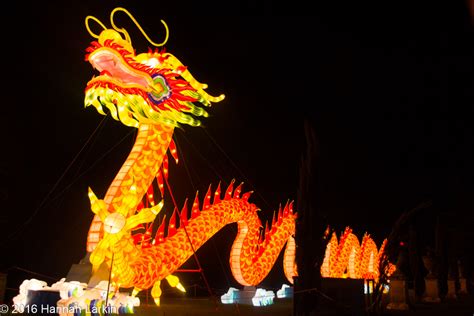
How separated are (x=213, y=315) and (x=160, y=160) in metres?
3.80

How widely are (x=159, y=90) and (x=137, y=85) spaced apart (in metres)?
0.66

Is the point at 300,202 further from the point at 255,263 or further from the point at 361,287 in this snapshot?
the point at 255,263

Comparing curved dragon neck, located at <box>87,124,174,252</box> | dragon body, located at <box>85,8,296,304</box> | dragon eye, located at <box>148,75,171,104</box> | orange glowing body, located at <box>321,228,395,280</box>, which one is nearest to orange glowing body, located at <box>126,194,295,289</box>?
dragon body, located at <box>85,8,296,304</box>

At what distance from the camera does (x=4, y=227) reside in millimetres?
11656

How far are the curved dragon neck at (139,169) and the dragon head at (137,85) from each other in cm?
A: 30

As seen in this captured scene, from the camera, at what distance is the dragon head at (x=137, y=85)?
1002cm

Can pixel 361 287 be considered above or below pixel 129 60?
below

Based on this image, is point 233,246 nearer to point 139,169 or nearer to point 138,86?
point 139,169

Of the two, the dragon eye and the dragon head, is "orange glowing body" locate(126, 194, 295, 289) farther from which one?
the dragon eye

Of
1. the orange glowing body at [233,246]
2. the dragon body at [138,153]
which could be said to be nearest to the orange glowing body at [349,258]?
the orange glowing body at [233,246]

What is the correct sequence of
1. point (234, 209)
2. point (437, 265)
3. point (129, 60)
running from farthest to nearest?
point (437, 265), point (234, 209), point (129, 60)

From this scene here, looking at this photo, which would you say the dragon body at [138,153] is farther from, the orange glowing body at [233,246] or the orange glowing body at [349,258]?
the orange glowing body at [349,258]

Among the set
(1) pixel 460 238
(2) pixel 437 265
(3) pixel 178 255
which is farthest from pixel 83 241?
(1) pixel 460 238

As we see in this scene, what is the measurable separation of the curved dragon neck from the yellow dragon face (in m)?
0.30
